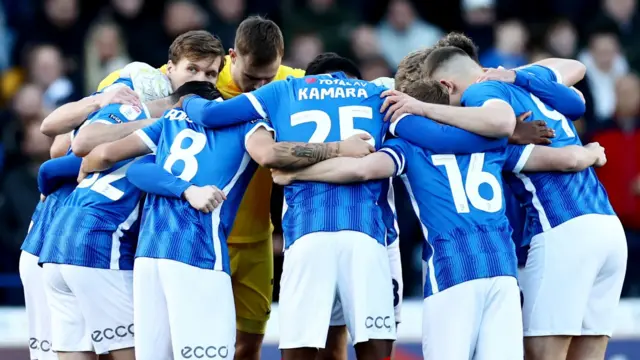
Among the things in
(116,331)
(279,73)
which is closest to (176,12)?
(279,73)

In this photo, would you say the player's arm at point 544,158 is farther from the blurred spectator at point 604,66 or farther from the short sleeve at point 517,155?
the blurred spectator at point 604,66

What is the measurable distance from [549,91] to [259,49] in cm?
Answer: 195

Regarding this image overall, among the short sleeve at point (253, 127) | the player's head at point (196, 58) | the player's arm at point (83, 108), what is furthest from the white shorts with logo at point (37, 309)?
the short sleeve at point (253, 127)

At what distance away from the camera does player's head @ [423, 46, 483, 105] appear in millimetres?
7145

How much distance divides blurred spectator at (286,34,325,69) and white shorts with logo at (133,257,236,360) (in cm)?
628

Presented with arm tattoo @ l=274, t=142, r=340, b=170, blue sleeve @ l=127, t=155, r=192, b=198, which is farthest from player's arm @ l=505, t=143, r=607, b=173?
blue sleeve @ l=127, t=155, r=192, b=198

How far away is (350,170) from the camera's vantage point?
257 inches

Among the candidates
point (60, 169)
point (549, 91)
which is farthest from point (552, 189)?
point (60, 169)

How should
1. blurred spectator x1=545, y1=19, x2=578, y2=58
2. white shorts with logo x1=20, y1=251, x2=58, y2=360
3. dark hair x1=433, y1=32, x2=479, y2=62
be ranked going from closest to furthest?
dark hair x1=433, y1=32, x2=479, y2=62 → white shorts with logo x1=20, y1=251, x2=58, y2=360 → blurred spectator x1=545, y1=19, x2=578, y2=58

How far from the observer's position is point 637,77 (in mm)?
13195

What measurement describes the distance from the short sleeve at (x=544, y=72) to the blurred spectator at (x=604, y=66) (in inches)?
223

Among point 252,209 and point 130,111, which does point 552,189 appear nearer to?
point 252,209

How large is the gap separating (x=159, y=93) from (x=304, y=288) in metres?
1.99

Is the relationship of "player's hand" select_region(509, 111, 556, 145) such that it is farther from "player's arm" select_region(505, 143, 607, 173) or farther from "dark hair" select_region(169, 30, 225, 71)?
"dark hair" select_region(169, 30, 225, 71)
